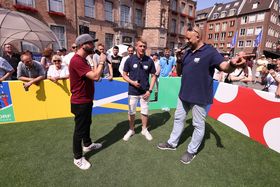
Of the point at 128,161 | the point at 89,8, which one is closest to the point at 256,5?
the point at 89,8

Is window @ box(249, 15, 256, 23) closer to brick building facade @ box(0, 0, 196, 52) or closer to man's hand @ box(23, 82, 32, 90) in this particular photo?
brick building facade @ box(0, 0, 196, 52)

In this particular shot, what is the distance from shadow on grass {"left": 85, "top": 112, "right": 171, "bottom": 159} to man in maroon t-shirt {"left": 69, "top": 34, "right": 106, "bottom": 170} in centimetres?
55

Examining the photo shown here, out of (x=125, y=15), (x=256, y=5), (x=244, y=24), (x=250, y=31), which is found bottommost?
(x=125, y=15)

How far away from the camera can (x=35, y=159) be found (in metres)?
2.96

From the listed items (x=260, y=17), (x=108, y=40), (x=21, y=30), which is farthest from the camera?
(x=260, y=17)

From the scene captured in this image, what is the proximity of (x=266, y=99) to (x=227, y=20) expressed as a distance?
1961 inches

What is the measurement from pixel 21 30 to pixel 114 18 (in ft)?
40.0

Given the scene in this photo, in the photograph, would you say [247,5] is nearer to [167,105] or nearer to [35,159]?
[167,105]

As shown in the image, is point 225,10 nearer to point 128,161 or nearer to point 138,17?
point 138,17

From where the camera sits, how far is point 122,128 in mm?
4320

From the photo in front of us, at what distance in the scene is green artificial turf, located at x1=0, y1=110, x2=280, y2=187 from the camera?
257cm

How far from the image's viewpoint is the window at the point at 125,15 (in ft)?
75.0

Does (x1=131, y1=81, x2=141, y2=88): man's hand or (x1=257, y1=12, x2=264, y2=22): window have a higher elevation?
(x1=257, y1=12, x2=264, y2=22): window

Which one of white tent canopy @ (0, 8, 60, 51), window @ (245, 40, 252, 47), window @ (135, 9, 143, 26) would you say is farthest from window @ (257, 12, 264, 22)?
white tent canopy @ (0, 8, 60, 51)
